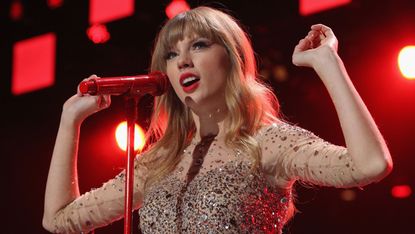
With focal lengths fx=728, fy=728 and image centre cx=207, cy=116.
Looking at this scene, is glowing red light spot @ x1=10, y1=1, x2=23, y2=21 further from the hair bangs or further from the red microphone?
the red microphone

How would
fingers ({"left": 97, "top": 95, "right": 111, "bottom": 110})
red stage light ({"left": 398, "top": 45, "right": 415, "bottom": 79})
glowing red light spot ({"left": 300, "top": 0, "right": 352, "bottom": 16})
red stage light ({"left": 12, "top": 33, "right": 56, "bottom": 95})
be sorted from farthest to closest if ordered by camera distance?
red stage light ({"left": 12, "top": 33, "right": 56, "bottom": 95}), glowing red light spot ({"left": 300, "top": 0, "right": 352, "bottom": 16}), red stage light ({"left": 398, "top": 45, "right": 415, "bottom": 79}), fingers ({"left": 97, "top": 95, "right": 111, "bottom": 110})

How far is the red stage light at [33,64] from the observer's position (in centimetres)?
383

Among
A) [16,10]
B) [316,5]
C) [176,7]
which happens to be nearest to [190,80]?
[316,5]

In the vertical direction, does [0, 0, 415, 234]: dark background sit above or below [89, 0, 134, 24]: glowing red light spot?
below

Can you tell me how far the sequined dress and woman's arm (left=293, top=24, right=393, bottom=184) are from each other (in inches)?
4.8

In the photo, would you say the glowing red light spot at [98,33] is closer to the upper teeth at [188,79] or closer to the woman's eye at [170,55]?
the woman's eye at [170,55]

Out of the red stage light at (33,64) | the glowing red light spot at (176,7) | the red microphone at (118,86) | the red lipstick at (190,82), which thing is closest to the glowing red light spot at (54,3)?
the red stage light at (33,64)

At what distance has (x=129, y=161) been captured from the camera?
169cm

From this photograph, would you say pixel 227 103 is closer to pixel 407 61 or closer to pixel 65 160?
pixel 65 160

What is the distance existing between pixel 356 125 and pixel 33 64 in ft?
8.61

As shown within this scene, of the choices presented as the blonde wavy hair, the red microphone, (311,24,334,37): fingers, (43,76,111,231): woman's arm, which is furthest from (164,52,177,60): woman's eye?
(311,24,334,37): fingers

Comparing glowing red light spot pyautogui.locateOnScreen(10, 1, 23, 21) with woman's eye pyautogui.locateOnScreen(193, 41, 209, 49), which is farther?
glowing red light spot pyautogui.locateOnScreen(10, 1, 23, 21)

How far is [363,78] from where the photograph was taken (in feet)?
10.6

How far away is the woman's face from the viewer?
2.01 metres
